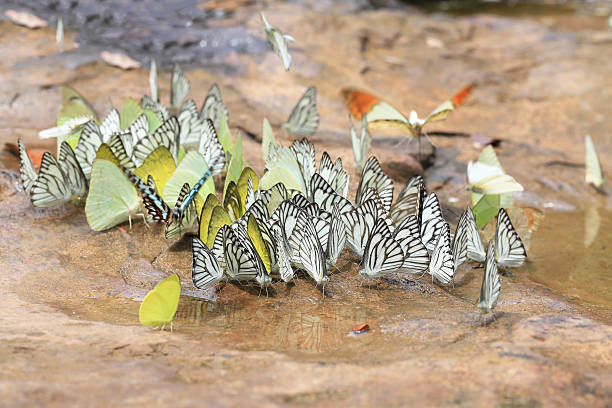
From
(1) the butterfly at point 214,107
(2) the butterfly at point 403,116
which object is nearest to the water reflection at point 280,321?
(2) the butterfly at point 403,116

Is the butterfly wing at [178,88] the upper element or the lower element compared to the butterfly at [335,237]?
upper

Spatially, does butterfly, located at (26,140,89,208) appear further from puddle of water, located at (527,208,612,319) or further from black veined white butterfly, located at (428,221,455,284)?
puddle of water, located at (527,208,612,319)

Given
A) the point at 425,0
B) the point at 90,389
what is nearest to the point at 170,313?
the point at 90,389

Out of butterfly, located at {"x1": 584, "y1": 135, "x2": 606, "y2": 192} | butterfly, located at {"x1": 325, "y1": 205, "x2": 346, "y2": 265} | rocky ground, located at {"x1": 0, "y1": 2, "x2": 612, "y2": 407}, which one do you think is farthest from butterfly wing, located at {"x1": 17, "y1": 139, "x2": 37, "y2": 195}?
butterfly, located at {"x1": 584, "y1": 135, "x2": 606, "y2": 192}

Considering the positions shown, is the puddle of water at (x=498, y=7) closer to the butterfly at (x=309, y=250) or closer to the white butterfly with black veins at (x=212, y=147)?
the white butterfly with black veins at (x=212, y=147)

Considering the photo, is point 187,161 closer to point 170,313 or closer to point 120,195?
point 120,195

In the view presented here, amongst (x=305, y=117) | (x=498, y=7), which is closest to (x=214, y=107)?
(x=305, y=117)
